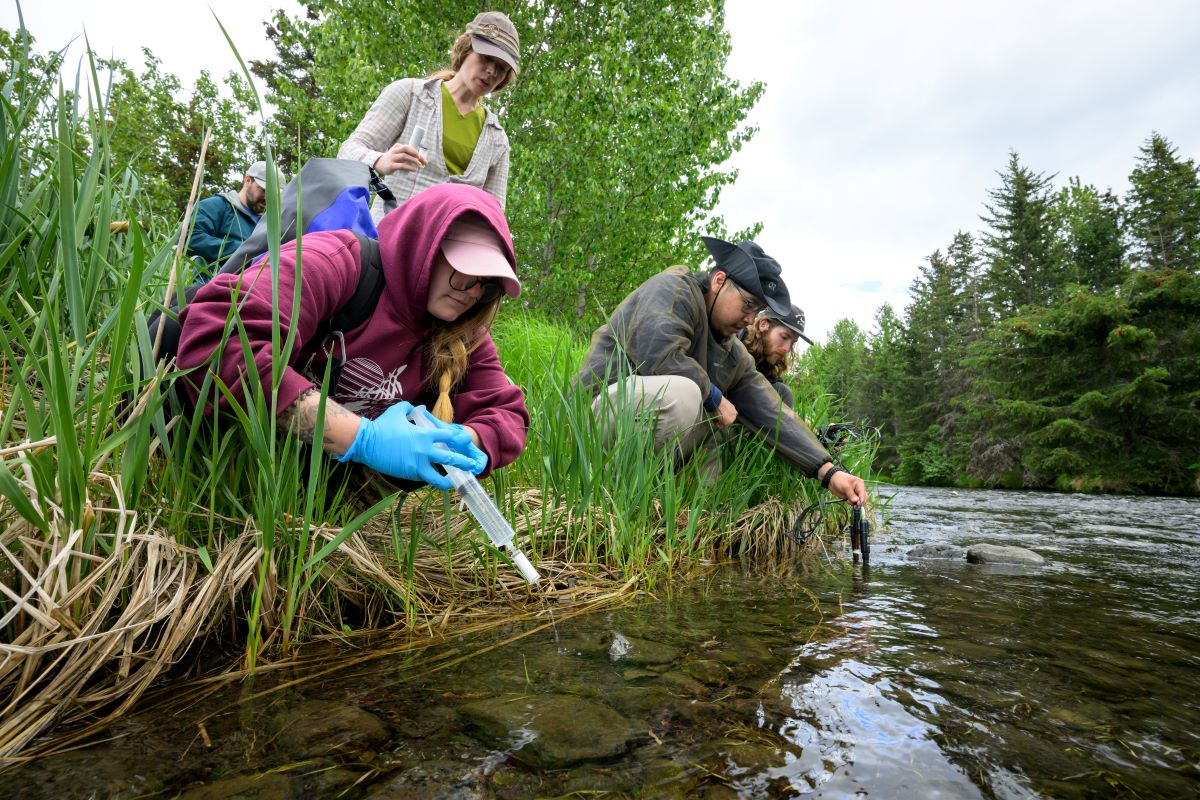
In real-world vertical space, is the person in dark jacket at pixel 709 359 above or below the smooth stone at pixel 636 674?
above

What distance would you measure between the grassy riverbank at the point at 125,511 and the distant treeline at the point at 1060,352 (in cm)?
595

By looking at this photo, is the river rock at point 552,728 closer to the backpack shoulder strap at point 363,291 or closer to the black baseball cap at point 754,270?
the backpack shoulder strap at point 363,291

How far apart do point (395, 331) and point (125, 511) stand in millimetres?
868

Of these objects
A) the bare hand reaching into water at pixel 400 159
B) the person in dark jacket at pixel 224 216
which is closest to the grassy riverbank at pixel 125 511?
the bare hand reaching into water at pixel 400 159

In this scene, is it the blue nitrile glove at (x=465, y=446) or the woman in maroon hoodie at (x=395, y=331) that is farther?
the blue nitrile glove at (x=465, y=446)

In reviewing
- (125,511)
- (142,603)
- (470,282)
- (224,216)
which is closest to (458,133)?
(224,216)

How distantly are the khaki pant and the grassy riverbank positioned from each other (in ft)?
2.13

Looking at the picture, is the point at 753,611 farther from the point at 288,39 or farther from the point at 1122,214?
the point at 1122,214

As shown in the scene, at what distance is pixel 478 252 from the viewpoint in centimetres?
175

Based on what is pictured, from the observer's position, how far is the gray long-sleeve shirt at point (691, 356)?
3.48 metres

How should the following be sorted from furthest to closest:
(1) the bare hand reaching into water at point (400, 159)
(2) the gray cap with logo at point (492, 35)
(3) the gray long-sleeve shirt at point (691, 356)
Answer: (3) the gray long-sleeve shirt at point (691, 356), (2) the gray cap with logo at point (492, 35), (1) the bare hand reaching into water at point (400, 159)

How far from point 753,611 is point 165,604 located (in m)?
1.81

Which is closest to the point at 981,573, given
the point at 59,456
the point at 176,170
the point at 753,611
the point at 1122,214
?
the point at 753,611

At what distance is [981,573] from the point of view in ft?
10.8
